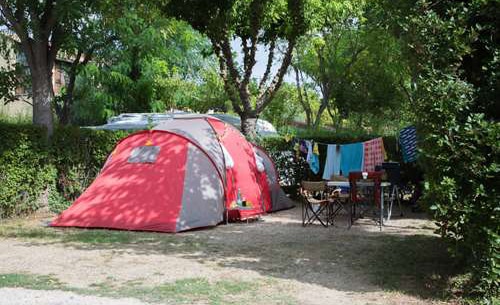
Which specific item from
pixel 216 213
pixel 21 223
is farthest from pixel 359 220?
pixel 21 223

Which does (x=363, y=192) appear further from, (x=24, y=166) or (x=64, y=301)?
(x=64, y=301)

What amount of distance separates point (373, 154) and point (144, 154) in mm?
6581

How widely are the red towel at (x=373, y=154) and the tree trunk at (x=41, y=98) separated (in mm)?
7899

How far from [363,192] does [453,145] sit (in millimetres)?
7558

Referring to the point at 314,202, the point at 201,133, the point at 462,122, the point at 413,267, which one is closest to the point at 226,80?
the point at 201,133

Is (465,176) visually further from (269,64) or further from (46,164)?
(269,64)

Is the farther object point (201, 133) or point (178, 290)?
point (201, 133)

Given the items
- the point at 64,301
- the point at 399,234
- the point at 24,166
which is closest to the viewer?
the point at 64,301

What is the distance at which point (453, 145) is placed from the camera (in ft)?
18.9

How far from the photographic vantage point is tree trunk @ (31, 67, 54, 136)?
12.5 m

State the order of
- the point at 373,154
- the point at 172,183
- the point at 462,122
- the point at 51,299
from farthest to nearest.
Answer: the point at 373,154, the point at 172,183, the point at 462,122, the point at 51,299

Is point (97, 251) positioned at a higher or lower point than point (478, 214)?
lower

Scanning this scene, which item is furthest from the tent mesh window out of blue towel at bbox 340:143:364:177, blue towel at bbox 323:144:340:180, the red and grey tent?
blue towel at bbox 340:143:364:177

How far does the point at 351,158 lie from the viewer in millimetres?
15250
